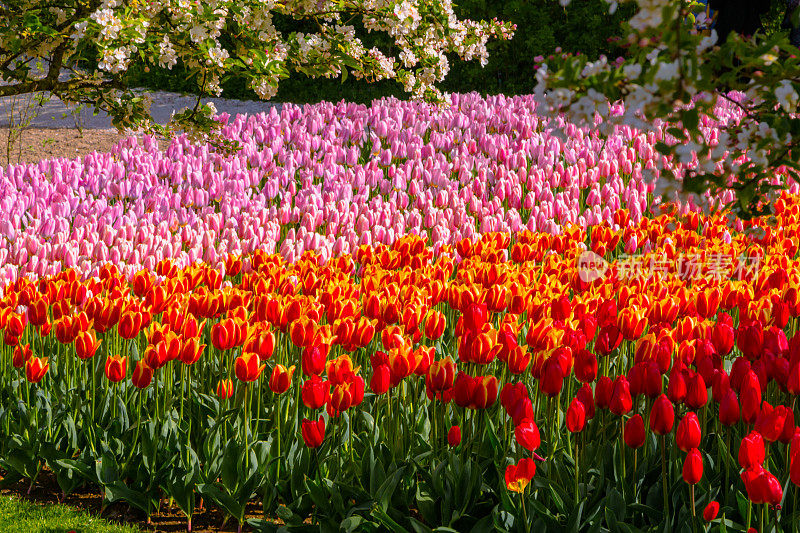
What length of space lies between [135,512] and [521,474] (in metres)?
1.78

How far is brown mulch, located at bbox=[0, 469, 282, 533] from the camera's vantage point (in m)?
3.44

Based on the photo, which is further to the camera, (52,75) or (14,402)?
(52,75)

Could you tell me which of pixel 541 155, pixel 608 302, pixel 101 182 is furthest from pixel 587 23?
pixel 608 302

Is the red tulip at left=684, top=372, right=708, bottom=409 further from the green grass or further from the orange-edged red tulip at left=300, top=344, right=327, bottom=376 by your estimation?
the green grass

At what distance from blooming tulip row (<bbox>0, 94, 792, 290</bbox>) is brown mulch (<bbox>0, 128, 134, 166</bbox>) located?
2.73 meters

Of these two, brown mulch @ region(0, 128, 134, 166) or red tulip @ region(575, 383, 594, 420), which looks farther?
brown mulch @ region(0, 128, 134, 166)

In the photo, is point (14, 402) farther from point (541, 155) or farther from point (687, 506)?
point (541, 155)

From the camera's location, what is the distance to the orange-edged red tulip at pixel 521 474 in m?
2.56

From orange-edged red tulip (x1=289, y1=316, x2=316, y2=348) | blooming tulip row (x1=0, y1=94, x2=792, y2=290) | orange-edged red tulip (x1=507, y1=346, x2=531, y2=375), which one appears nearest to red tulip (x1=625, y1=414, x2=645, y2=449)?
orange-edged red tulip (x1=507, y1=346, x2=531, y2=375)

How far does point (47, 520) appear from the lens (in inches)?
135

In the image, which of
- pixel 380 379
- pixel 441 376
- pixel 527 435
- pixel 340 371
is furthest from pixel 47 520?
pixel 527 435

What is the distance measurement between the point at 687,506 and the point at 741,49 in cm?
162

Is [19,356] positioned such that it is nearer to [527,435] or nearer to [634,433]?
[527,435]

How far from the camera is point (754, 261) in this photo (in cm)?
552
